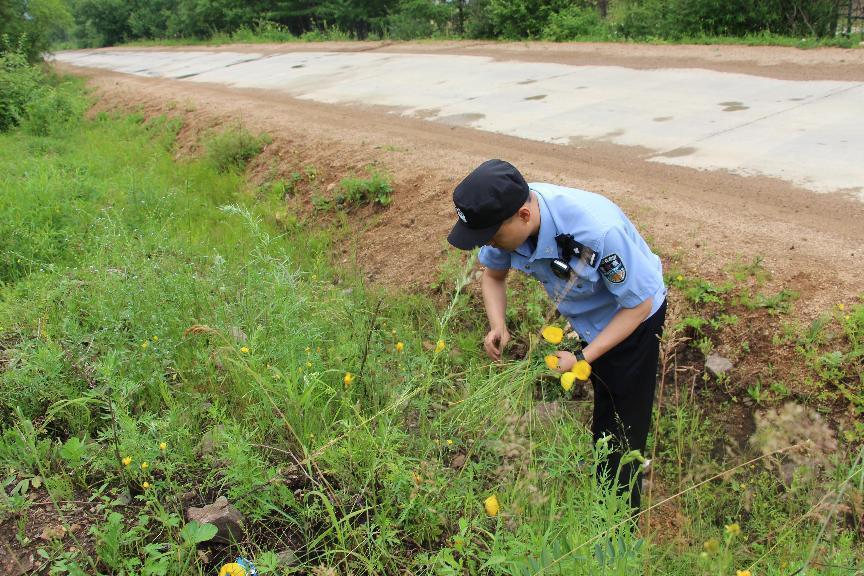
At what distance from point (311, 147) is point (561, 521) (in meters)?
6.34

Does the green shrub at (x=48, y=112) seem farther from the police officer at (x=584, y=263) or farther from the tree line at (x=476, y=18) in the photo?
the police officer at (x=584, y=263)

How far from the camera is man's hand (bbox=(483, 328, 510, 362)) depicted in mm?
2879

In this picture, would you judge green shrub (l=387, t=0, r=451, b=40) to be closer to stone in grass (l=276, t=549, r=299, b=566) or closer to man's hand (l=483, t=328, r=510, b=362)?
man's hand (l=483, t=328, r=510, b=362)

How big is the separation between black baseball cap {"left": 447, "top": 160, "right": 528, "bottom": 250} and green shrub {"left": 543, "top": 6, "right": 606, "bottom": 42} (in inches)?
477

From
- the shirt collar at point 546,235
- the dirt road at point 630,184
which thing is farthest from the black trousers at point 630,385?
the dirt road at point 630,184


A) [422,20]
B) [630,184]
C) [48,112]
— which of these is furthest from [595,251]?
[422,20]

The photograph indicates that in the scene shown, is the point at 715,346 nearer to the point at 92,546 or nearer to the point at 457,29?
the point at 92,546

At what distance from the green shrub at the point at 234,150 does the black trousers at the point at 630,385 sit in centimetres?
623

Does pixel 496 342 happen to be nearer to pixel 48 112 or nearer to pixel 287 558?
pixel 287 558

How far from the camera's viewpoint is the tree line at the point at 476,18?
36.9 ft

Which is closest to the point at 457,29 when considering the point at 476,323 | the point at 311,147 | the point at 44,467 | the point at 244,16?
the point at 311,147

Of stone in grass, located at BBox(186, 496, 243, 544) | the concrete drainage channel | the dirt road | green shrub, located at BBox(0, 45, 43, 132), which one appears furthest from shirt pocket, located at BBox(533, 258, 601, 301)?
green shrub, located at BBox(0, 45, 43, 132)

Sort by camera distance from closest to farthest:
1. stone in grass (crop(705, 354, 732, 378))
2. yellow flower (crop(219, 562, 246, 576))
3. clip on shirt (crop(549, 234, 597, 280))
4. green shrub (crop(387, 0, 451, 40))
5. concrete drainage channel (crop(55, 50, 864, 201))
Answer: yellow flower (crop(219, 562, 246, 576))
clip on shirt (crop(549, 234, 597, 280))
stone in grass (crop(705, 354, 732, 378))
concrete drainage channel (crop(55, 50, 864, 201))
green shrub (crop(387, 0, 451, 40))

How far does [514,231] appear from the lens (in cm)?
248
